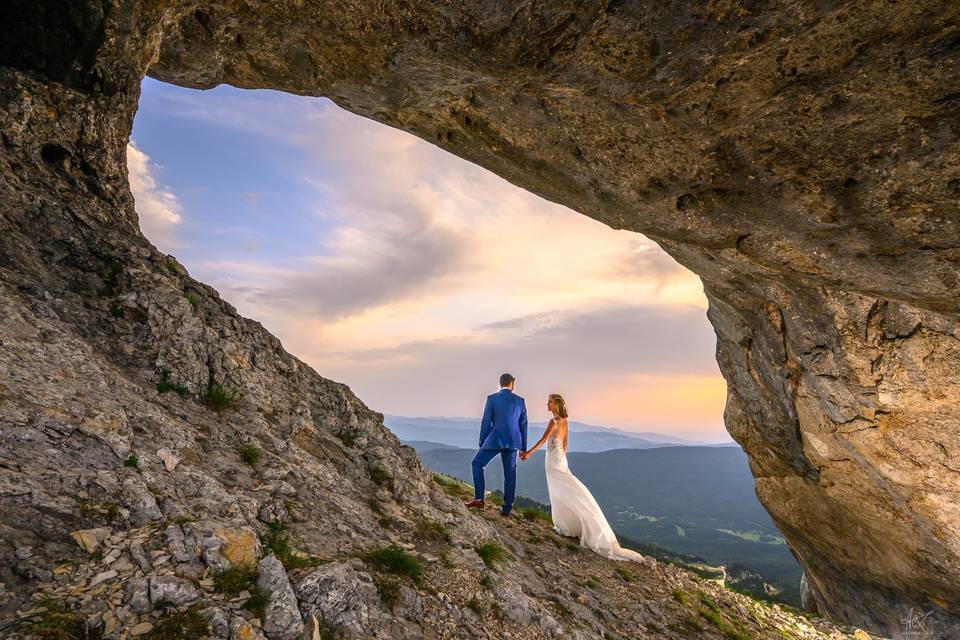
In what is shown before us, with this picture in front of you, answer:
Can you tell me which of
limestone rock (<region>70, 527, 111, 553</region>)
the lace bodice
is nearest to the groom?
the lace bodice

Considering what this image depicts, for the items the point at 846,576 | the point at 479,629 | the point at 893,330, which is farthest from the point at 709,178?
the point at 846,576

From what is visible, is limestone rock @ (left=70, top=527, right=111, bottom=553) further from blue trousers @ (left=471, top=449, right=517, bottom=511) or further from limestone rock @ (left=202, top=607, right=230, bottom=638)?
blue trousers @ (left=471, top=449, right=517, bottom=511)

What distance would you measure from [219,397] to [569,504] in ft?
32.8

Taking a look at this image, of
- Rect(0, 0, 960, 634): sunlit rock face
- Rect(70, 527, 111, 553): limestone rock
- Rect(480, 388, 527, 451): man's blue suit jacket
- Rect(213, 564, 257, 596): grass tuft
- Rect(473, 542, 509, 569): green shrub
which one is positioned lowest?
Rect(473, 542, 509, 569): green shrub

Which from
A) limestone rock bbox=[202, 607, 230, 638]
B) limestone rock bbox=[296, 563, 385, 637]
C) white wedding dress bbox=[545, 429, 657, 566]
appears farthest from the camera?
white wedding dress bbox=[545, 429, 657, 566]

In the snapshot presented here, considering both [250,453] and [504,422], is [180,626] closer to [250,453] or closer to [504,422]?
[250,453]

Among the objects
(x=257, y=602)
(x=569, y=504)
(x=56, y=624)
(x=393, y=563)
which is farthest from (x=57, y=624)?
(x=569, y=504)

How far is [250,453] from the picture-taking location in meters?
8.20

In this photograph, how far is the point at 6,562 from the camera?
4.43 meters

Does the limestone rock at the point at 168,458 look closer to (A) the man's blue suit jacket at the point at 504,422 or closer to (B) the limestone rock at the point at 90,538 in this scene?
(B) the limestone rock at the point at 90,538

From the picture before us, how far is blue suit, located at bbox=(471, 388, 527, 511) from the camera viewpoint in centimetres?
1289

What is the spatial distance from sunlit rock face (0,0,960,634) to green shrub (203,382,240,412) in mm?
315

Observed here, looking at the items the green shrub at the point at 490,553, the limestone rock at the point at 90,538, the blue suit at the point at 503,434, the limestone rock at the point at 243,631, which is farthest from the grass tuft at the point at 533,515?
the limestone rock at the point at 90,538

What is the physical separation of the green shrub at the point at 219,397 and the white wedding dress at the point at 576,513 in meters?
8.79
